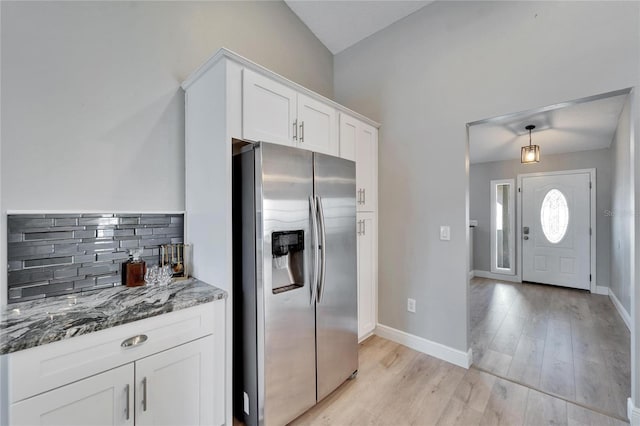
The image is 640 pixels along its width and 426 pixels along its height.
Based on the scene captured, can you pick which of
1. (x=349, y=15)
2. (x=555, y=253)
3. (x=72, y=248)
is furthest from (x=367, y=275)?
(x=555, y=253)

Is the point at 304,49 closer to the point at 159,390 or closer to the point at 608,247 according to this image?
the point at 159,390

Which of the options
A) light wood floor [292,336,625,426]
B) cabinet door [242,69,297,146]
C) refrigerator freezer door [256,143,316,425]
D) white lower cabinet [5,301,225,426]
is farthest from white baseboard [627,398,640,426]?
cabinet door [242,69,297,146]

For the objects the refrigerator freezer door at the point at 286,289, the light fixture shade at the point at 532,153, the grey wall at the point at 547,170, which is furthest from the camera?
the grey wall at the point at 547,170

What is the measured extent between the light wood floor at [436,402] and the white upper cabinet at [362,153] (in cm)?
147

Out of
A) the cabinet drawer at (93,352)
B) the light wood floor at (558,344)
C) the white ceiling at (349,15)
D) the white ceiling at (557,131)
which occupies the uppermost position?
the white ceiling at (349,15)

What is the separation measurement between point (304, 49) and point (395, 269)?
259 cm

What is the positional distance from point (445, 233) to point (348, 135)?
1.26m

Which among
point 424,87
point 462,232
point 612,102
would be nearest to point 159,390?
point 462,232

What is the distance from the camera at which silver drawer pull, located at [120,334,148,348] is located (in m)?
1.16

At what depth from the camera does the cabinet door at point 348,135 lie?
236cm

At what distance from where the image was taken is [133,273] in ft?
5.35

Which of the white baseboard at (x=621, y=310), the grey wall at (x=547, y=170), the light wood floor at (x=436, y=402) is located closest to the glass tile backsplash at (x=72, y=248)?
the light wood floor at (x=436, y=402)

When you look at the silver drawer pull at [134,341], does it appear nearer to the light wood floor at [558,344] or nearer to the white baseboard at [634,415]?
the light wood floor at [558,344]

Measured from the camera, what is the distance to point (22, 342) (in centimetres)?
94
